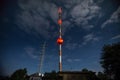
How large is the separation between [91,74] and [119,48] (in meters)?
6.78

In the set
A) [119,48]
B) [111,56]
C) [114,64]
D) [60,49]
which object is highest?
[60,49]

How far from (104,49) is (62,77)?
970cm

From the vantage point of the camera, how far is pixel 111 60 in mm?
20500

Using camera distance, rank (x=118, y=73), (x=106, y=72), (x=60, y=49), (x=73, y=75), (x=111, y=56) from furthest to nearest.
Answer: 1. (x=60, y=49)
2. (x=106, y=72)
3. (x=111, y=56)
4. (x=118, y=73)
5. (x=73, y=75)

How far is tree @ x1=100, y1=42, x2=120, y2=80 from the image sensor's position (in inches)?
776

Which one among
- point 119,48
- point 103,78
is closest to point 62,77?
point 103,78

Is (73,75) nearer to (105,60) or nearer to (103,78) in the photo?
(103,78)

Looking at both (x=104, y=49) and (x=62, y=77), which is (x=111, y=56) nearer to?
(x=104, y=49)

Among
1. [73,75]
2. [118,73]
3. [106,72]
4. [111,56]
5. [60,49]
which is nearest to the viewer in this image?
[73,75]

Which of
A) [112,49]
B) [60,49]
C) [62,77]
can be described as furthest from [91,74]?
[60,49]

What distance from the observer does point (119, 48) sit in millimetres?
20938

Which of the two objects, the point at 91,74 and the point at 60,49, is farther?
the point at 60,49

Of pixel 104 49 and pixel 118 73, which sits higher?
pixel 104 49

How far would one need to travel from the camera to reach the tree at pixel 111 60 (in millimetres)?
19719
